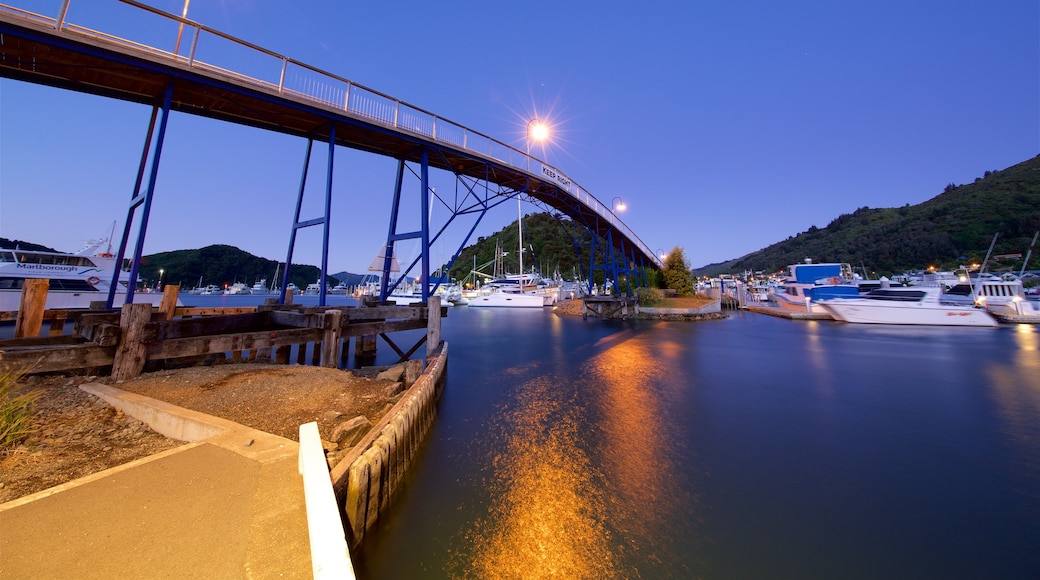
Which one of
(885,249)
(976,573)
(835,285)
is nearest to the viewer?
(976,573)

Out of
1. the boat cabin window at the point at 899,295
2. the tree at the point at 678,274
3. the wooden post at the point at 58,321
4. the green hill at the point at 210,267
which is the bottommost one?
the wooden post at the point at 58,321

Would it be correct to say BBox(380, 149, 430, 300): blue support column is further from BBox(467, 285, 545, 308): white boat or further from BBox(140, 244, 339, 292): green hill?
BBox(140, 244, 339, 292): green hill

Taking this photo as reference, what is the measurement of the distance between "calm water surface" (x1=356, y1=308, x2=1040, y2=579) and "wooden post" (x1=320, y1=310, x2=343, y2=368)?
324cm

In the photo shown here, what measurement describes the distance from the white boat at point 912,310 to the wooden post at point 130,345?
43102 millimetres

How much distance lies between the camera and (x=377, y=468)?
4230 mm

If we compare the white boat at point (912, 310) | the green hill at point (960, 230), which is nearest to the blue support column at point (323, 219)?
the white boat at point (912, 310)

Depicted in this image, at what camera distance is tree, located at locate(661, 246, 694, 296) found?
1719 inches

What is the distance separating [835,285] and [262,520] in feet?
154

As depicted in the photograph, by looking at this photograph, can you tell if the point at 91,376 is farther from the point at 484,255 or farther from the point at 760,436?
the point at 484,255

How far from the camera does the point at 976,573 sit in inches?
151

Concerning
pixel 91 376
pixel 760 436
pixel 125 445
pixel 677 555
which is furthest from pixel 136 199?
pixel 760 436

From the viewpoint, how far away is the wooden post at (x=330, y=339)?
8.58 meters

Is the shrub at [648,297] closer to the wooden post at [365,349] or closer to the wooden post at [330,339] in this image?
the wooden post at [365,349]

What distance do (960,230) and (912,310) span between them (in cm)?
6148
